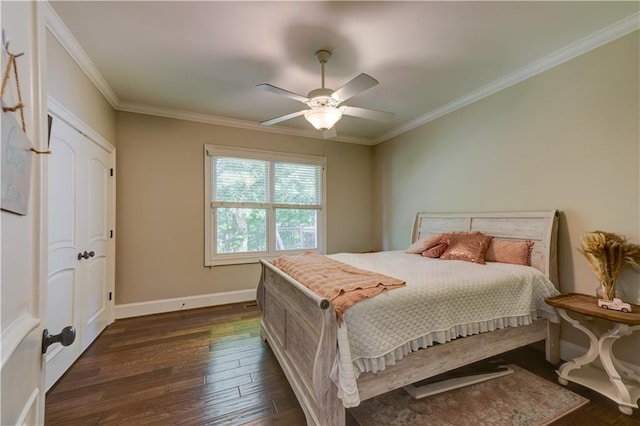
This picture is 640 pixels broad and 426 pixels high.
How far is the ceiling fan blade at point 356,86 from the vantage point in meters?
1.91

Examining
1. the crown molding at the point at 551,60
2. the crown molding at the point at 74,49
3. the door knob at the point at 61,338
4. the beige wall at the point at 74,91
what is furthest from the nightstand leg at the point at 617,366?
the beige wall at the point at 74,91

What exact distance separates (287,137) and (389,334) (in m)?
3.59

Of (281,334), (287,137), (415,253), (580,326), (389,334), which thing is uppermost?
(287,137)

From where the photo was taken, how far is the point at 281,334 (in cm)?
225

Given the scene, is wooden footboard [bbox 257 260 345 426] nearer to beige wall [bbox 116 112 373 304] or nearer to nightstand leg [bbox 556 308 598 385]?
beige wall [bbox 116 112 373 304]

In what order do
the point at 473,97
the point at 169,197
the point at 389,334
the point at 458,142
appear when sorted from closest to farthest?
the point at 389,334
the point at 473,97
the point at 458,142
the point at 169,197

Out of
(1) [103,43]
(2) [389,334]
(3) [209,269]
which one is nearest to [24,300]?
(2) [389,334]

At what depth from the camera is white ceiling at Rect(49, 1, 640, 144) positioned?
1903mm

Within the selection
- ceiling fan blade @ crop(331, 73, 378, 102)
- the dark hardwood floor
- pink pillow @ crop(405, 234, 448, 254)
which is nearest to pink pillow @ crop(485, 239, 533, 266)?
pink pillow @ crop(405, 234, 448, 254)

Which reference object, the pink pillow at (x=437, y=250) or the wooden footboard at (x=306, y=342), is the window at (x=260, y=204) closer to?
the wooden footboard at (x=306, y=342)

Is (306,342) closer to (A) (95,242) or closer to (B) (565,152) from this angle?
(A) (95,242)

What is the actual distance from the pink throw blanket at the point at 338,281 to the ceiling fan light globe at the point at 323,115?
1.25 metres

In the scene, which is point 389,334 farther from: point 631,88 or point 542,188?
point 631,88

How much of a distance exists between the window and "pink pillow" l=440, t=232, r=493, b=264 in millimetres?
2269
